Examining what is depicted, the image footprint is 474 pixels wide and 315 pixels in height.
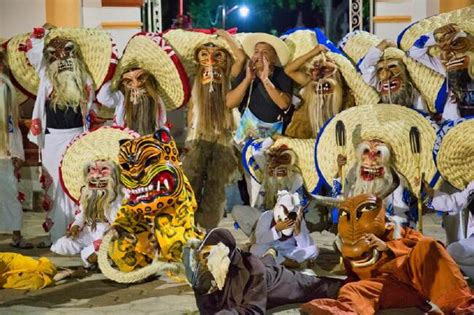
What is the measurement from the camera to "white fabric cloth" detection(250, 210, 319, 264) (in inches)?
229

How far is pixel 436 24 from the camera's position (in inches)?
241

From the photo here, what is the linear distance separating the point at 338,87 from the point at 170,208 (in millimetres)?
1639

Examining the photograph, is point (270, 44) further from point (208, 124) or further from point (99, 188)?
point (99, 188)

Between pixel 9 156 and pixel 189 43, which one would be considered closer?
pixel 189 43

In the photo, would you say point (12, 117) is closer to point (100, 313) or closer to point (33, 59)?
point (33, 59)

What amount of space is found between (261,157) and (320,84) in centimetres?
68

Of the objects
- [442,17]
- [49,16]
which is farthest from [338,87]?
[49,16]

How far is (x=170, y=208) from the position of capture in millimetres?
5469

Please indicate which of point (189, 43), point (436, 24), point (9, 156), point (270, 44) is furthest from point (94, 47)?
point (436, 24)

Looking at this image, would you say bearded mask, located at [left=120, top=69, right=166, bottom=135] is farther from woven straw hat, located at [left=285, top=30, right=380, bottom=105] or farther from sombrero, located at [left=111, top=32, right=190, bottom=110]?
woven straw hat, located at [left=285, top=30, right=380, bottom=105]

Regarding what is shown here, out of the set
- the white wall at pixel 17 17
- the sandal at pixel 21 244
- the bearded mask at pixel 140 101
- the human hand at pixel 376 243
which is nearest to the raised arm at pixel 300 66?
the bearded mask at pixel 140 101

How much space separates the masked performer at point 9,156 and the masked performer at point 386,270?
2.96 m

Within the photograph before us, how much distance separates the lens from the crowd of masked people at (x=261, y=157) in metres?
4.75

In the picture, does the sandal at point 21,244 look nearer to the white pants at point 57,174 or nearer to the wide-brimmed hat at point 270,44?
the white pants at point 57,174
